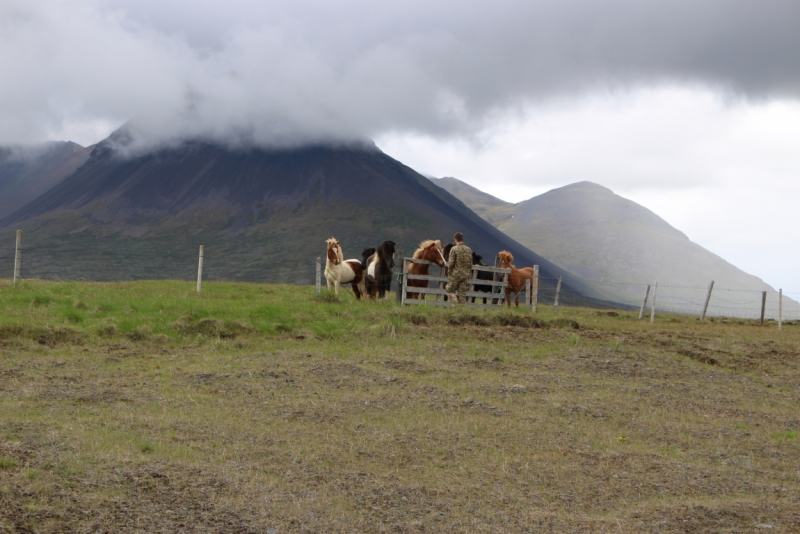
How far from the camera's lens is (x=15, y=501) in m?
5.35

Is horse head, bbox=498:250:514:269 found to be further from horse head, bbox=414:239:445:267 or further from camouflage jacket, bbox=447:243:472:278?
camouflage jacket, bbox=447:243:472:278

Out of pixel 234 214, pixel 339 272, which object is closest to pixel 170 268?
pixel 234 214

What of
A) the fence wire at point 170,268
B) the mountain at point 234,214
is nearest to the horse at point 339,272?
the fence wire at point 170,268

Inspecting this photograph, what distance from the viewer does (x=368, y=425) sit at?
8.62m

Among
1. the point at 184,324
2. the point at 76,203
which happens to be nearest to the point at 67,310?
the point at 184,324

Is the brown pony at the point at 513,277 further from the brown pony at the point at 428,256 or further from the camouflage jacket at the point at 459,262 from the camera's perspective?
the camouflage jacket at the point at 459,262

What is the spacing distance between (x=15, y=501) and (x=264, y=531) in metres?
1.68

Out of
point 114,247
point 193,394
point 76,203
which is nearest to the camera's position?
point 193,394

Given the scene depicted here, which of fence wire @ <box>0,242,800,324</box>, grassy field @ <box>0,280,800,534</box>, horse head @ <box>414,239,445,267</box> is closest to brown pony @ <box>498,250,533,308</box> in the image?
horse head @ <box>414,239,445,267</box>

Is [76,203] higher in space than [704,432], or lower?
higher

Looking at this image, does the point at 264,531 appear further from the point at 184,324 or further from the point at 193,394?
the point at 184,324

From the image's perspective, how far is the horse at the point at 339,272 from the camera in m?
21.9

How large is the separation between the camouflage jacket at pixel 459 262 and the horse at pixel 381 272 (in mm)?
2968

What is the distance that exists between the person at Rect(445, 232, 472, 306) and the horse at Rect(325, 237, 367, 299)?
345cm
